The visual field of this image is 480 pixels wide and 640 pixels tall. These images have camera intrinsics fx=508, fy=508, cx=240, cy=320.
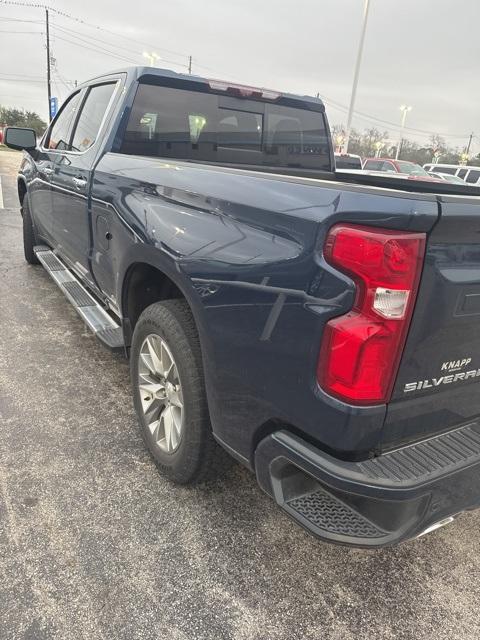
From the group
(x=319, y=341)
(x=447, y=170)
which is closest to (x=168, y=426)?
(x=319, y=341)

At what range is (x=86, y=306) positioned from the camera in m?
3.73

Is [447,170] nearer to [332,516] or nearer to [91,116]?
[91,116]

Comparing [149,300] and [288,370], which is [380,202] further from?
[149,300]

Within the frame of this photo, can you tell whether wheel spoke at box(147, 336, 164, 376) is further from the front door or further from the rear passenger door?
the front door

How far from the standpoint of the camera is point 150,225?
2.40 m

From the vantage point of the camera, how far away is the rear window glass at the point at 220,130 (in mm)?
3252

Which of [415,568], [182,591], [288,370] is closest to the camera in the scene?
[288,370]

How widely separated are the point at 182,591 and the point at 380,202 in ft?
5.35

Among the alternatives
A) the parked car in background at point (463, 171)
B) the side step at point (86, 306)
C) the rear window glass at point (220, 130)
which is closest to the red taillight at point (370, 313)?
the side step at point (86, 306)

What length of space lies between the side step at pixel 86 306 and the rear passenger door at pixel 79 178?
16 centimetres

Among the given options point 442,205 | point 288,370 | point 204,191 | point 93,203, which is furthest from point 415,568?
point 93,203

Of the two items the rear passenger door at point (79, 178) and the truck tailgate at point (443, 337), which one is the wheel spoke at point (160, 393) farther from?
the rear passenger door at point (79, 178)

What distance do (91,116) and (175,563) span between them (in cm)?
315

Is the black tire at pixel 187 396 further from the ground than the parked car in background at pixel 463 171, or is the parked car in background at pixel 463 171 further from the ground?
the parked car in background at pixel 463 171
